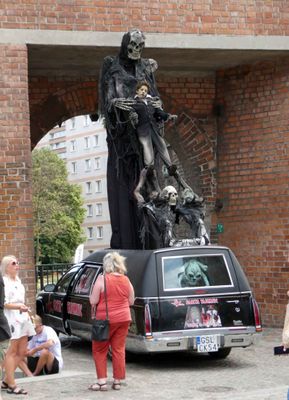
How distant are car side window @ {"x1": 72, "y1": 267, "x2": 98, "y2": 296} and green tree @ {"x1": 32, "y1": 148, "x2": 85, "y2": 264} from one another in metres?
39.0

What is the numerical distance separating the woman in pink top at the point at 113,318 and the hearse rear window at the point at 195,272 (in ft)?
4.72

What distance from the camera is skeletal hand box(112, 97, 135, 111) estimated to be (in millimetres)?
14182

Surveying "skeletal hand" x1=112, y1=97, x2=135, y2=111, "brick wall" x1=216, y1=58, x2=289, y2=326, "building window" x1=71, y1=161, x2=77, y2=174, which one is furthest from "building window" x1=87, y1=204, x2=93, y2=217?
"skeletal hand" x1=112, y1=97, x2=135, y2=111

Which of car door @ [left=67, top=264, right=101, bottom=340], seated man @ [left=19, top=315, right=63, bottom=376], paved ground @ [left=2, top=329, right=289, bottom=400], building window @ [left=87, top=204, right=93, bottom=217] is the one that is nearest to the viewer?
paved ground @ [left=2, top=329, right=289, bottom=400]

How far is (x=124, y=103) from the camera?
46.6 ft

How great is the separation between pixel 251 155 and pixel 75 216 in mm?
50740

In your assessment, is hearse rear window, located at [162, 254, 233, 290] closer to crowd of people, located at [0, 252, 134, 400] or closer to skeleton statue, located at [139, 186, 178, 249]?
skeleton statue, located at [139, 186, 178, 249]

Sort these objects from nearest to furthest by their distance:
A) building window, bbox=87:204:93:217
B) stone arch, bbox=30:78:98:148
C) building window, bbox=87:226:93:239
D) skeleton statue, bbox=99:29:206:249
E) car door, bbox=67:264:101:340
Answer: car door, bbox=67:264:101:340, skeleton statue, bbox=99:29:206:249, stone arch, bbox=30:78:98:148, building window, bbox=87:226:93:239, building window, bbox=87:204:93:217

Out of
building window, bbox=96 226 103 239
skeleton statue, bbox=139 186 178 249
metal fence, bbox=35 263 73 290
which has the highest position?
building window, bbox=96 226 103 239

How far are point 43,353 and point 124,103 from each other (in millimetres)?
4293

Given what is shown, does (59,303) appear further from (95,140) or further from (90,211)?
(90,211)

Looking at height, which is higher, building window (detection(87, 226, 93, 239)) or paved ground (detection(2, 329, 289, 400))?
building window (detection(87, 226, 93, 239))

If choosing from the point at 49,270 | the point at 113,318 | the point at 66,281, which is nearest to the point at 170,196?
the point at 66,281

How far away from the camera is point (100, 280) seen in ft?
34.7
